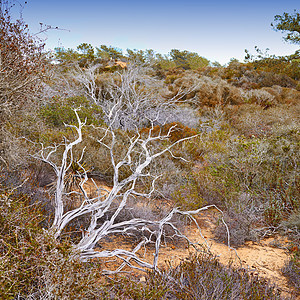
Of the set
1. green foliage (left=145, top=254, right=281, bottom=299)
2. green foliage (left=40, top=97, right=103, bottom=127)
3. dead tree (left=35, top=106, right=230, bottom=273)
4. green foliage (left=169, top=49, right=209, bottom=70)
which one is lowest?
green foliage (left=145, top=254, right=281, bottom=299)

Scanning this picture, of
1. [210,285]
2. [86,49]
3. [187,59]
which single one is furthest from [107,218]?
[187,59]

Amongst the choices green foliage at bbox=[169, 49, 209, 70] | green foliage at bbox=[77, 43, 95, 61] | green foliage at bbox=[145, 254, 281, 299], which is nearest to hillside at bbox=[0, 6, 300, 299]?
green foliage at bbox=[145, 254, 281, 299]

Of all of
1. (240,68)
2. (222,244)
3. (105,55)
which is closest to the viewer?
(222,244)

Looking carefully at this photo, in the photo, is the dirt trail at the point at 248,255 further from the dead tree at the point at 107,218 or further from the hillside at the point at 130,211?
the dead tree at the point at 107,218

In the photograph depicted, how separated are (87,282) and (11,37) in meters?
4.56

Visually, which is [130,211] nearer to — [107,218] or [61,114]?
[107,218]

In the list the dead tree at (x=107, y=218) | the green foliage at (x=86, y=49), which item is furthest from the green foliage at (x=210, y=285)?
the green foliage at (x=86, y=49)

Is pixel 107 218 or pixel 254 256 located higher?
pixel 107 218

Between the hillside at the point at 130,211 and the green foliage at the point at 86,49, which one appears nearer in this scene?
the hillside at the point at 130,211

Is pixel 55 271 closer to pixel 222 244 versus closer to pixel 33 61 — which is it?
pixel 222 244

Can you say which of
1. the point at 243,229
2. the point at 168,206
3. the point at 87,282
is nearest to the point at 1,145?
the point at 168,206

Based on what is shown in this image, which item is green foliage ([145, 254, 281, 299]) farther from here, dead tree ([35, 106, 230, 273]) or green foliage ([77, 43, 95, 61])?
green foliage ([77, 43, 95, 61])

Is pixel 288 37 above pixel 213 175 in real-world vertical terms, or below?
above

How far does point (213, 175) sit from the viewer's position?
5.18 meters
